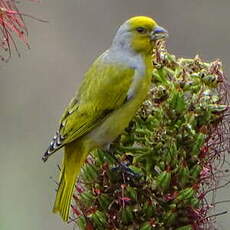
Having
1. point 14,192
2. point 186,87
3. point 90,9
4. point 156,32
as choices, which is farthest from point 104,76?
point 90,9

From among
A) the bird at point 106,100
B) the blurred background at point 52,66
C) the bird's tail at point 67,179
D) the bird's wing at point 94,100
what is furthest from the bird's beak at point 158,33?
the blurred background at point 52,66

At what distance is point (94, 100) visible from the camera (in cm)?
724

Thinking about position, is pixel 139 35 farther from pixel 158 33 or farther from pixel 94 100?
pixel 94 100

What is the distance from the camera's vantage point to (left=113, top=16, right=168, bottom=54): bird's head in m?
7.32

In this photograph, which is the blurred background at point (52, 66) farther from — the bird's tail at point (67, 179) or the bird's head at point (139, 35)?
the bird's tail at point (67, 179)

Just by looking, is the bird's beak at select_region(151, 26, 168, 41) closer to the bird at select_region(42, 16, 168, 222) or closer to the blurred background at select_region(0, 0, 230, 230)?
the bird at select_region(42, 16, 168, 222)

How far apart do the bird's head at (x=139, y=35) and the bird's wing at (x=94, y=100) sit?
0.48 ft

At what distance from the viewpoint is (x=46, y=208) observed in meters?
11.7

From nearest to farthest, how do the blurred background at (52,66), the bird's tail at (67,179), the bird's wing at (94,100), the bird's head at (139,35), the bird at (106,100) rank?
1. the bird's tail at (67,179)
2. the bird at (106,100)
3. the bird's wing at (94,100)
4. the bird's head at (139,35)
5. the blurred background at (52,66)

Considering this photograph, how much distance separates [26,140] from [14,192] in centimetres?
144

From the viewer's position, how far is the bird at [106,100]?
6938mm

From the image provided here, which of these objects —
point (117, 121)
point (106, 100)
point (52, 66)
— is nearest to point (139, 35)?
point (106, 100)

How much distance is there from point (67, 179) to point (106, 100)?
61 cm

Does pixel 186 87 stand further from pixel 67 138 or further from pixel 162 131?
pixel 67 138
